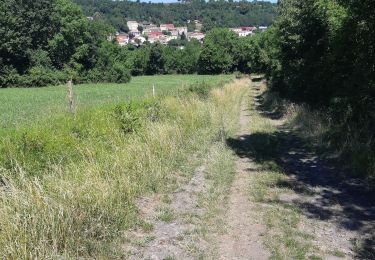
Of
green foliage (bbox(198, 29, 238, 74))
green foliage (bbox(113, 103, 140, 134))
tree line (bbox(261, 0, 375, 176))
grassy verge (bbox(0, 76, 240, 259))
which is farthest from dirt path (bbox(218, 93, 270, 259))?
green foliage (bbox(198, 29, 238, 74))

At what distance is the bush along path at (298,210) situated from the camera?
19.7 ft

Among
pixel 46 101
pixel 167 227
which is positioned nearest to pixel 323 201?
pixel 167 227

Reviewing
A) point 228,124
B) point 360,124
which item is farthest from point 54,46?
point 360,124

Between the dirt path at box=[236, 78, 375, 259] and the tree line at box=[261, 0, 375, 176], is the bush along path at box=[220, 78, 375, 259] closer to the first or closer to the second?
the dirt path at box=[236, 78, 375, 259]

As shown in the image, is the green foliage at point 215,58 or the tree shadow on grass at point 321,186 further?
the green foliage at point 215,58

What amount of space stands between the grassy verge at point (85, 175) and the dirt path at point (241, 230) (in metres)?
1.20

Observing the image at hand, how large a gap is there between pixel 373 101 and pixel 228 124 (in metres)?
6.61

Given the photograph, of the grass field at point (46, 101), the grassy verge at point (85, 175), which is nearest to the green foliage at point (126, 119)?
the grassy verge at point (85, 175)

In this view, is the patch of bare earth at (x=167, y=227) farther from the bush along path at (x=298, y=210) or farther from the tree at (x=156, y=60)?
the tree at (x=156, y=60)

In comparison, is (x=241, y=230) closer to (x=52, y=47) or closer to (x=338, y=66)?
(x=338, y=66)

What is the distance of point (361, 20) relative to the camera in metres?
11.7

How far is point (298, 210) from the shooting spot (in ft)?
24.8

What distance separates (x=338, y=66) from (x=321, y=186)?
283 inches

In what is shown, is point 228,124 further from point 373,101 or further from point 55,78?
point 55,78
